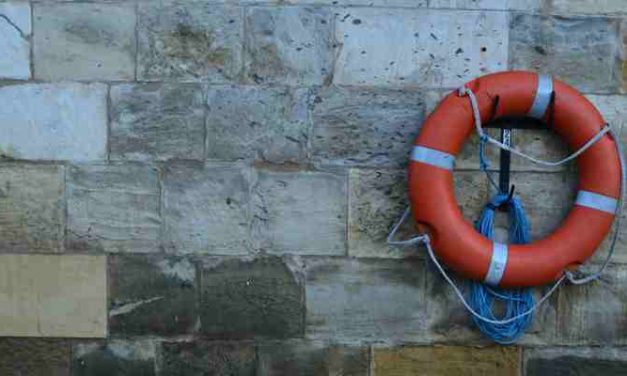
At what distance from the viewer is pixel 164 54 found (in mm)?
3348

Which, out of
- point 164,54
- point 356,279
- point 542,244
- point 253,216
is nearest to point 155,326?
point 253,216

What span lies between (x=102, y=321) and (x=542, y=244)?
6.08 feet

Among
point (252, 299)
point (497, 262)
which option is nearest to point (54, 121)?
point (252, 299)

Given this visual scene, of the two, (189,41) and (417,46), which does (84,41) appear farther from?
(417,46)

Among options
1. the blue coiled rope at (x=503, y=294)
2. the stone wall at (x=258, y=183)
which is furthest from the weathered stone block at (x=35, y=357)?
the blue coiled rope at (x=503, y=294)

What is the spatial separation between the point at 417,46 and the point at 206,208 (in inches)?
43.4

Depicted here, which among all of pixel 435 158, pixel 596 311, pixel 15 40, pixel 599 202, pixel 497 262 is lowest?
pixel 596 311

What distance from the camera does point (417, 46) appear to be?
333 cm

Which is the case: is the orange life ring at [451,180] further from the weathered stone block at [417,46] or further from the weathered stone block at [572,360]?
the weathered stone block at [572,360]

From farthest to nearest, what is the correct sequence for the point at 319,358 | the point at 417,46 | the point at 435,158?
the point at 319,358 → the point at 417,46 → the point at 435,158

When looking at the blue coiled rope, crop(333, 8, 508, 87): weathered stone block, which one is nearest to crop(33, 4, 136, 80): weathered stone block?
crop(333, 8, 508, 87): weathered stone block

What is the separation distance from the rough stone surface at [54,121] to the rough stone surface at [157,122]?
0.22ft

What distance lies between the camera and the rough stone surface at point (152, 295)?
341 cm

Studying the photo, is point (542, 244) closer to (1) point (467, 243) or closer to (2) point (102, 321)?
(1) point (467, 243)
